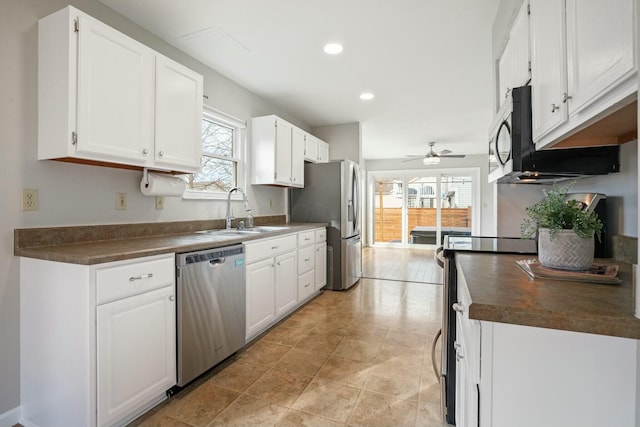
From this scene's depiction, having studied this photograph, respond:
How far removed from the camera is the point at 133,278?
5.24ft

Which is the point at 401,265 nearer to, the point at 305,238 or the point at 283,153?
the point at 305,238

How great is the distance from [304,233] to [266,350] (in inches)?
54.5

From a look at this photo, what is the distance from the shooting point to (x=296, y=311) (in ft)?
11.2

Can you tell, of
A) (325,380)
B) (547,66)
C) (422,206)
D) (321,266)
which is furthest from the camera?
(422,206)

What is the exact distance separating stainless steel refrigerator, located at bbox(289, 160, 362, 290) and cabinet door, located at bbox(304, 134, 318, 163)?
14 cm

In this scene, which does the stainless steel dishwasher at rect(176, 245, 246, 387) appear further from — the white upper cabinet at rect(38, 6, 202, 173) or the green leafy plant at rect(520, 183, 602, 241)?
the green leafy plant at rect(520, 183, 602, 241)

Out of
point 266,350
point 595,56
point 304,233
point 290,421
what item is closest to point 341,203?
point 304,233

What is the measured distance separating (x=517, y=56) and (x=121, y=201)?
261 centimetres

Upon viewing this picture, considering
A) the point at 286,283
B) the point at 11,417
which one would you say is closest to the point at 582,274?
the point at 286,283

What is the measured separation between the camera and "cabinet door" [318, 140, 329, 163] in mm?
4660

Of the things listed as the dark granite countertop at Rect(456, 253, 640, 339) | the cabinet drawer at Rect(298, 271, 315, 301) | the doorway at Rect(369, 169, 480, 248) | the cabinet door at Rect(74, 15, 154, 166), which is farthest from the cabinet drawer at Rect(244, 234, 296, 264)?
the doorway at Rect(369, 169, 480, 248)

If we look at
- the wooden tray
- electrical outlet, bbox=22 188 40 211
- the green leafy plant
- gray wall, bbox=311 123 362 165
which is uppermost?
gray wall, bbox=311 123 362 165

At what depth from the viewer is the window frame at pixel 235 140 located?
302cm

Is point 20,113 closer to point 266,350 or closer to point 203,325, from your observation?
point 203,325
